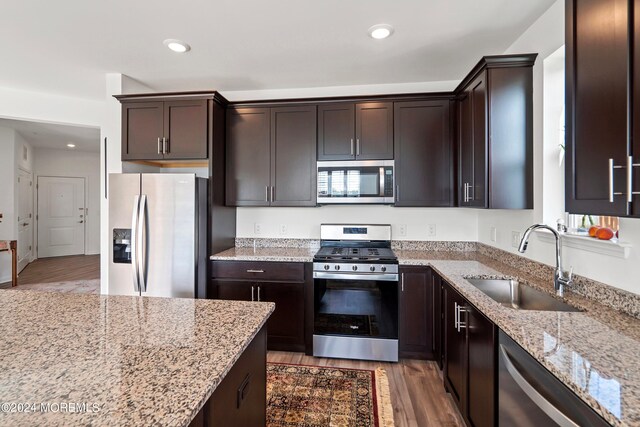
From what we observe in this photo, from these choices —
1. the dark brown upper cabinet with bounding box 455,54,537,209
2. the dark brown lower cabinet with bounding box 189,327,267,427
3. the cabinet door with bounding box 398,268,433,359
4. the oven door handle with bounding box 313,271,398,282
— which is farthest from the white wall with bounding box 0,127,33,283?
the dark brown upper cabinet with bounding box 455,54,537,209

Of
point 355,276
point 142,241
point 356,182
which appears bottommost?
point 355,276

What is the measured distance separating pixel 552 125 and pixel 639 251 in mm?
980

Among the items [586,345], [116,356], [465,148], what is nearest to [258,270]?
[116,356]

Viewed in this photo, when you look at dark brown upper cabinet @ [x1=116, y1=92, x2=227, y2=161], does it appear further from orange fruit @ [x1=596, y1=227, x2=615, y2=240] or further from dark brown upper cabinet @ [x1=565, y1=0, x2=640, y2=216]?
orange fruit @ [x1=596, y1=227, x2=615, y2=240]

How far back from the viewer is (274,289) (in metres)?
2.68

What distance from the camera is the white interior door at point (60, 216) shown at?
6.80 m

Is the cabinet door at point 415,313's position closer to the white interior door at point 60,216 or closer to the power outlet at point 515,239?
the power outlet at point 515,239

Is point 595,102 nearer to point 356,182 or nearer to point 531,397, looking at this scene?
point 531,397

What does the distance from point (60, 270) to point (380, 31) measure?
701cm

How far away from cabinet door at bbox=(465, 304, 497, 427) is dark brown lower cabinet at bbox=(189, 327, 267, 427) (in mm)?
1047

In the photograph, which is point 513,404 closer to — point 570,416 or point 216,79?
point 570,416

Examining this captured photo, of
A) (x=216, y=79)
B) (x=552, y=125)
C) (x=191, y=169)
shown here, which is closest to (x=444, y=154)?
(x=552, y=125)

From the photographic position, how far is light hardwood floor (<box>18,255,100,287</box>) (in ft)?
17.0

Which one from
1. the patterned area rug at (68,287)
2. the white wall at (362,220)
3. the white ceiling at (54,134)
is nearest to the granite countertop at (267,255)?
the white wall at (362,220)
